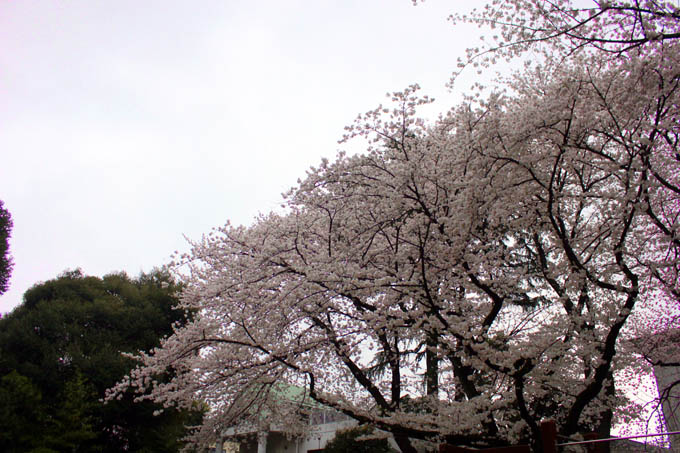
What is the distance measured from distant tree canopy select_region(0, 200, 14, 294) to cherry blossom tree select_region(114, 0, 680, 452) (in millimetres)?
12854

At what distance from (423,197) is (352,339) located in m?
2.87

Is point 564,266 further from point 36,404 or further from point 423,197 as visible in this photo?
point 36,404

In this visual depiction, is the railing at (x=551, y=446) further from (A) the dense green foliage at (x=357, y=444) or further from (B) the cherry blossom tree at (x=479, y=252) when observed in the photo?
(A) the dense green foliage at (x=357, y=444)

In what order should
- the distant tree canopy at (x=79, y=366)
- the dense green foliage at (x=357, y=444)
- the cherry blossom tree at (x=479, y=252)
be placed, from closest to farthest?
the cherry blossom tree at (x=479, y=252) → the distant tree canopy at (x=79, y=366) → the dense green foliage at (x=357, y=444)

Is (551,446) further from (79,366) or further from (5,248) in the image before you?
(5,248)

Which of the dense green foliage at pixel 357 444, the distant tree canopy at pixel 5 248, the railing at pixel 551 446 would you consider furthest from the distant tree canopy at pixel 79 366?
the railing at pixel 551 446

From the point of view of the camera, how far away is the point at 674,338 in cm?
926

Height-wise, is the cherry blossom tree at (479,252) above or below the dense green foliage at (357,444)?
above

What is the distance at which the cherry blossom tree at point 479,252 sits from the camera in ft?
16.9

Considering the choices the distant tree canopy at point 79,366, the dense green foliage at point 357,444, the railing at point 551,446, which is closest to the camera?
the railing at point 551,446

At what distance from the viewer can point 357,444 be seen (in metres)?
14.8

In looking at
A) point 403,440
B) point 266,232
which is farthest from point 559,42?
point 403,440

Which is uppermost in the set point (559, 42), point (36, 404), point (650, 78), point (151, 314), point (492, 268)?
point (559, 42)

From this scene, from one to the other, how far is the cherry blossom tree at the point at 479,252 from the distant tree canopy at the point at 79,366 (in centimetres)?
588
